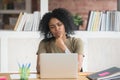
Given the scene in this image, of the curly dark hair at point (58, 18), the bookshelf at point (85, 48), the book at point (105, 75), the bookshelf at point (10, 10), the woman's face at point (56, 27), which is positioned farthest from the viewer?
the bookshelf at point (10, 10)

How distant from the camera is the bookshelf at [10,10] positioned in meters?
3.74

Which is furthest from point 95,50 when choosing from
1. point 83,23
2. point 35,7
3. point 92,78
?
point 92,78

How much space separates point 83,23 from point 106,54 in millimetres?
530

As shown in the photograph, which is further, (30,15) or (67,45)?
(30,15)

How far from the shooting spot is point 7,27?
3.74m

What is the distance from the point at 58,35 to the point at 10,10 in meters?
1.29

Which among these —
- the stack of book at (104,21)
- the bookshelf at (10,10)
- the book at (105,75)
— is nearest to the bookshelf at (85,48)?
the stack of book at (104,21)

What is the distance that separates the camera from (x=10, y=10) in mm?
3803

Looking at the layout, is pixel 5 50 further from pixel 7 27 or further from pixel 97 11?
pixel 97 11

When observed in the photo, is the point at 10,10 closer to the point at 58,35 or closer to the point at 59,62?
the point at 58,35

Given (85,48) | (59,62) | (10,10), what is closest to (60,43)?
(59,62)

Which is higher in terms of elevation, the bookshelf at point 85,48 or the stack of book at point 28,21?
the stack of book at point 28,21

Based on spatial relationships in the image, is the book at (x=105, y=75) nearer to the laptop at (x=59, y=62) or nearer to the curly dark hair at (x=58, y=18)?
the laptop at (x=59, y=62)

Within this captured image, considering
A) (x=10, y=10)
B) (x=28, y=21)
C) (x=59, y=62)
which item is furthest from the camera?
(x=10, y=10)
